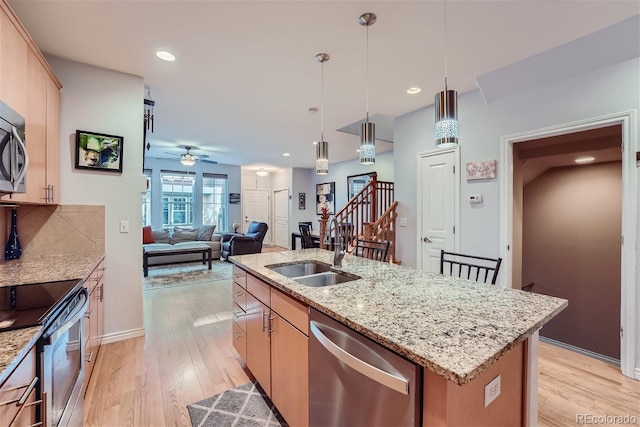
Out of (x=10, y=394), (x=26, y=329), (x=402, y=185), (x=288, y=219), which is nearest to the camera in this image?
(x=10, y=394)

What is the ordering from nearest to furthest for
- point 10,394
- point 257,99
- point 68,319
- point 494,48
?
point 10,394, point 68,319, point 494,48, point 257,99

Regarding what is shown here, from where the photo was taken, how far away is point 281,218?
952 centimetres

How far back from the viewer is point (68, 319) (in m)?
1.29

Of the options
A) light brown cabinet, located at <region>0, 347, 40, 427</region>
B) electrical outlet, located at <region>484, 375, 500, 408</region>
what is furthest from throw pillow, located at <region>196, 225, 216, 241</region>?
electrical outlet, located at <region>484, 375, 500, 408</region>

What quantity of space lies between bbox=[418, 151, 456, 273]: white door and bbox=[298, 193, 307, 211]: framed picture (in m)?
5.65

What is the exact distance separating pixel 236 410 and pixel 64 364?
100cm

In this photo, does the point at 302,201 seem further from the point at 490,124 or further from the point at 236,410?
the point at 236,410

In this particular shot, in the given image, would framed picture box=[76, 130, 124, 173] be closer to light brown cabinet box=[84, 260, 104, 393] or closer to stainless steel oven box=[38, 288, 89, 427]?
light brown cabinet box=[84, 260, 104, 393]

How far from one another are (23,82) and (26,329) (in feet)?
5.38

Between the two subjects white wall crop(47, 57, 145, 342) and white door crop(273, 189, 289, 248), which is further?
white door crop(273, 189, 289, 248)

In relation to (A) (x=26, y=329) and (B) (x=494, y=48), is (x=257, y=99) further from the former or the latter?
(A) (x=26, y=329)

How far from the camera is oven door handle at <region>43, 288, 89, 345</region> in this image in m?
1.08

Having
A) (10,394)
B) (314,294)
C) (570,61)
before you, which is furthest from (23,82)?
(570,61)

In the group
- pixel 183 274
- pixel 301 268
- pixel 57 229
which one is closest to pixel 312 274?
pixel 301 268
